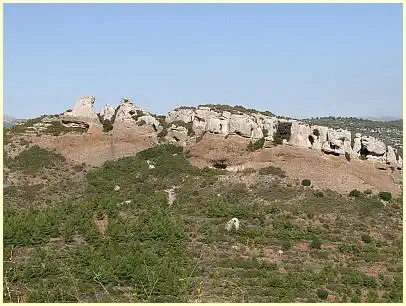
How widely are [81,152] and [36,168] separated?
4.36 meters

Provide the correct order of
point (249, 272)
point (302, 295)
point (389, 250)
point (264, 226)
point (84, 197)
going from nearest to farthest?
→ point (302, 295)
point (249, 272)
point (389, 250)
point (264, 226)
point (84, 197)

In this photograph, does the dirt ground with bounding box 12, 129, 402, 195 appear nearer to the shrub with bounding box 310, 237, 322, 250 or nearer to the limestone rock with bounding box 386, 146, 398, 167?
the limestone rock with bounding box 386, 146, 398, 167

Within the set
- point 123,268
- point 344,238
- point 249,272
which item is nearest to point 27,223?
point 123,268

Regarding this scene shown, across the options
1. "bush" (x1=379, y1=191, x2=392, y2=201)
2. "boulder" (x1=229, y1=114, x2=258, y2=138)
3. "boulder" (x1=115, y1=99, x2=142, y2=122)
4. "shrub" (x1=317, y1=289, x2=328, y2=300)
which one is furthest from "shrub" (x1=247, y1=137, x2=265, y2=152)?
"shrub" (x1=317, y1=289, x2=328, y2=300)

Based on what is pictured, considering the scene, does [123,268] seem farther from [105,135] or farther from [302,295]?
[105,135]

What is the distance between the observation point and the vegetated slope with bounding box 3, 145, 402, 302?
20.1 metres

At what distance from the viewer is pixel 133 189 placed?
33625 millimetres

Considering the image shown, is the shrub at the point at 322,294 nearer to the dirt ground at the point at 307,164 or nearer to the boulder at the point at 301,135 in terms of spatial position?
the dirt ground at the point at 307,164

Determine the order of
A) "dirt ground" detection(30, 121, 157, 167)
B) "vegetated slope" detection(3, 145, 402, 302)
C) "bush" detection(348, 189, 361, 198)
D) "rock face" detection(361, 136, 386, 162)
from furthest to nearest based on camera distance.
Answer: "dirt ground" detection(30, 121, 157, 167)
"rock face" detection(361, 136, 386, 162)
"bush" detection(348, 189, 361, 198)
"vegetated slope" detection(3, 145, 402, 302)

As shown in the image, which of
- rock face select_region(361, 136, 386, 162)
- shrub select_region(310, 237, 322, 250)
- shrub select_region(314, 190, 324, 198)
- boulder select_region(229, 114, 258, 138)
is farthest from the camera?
boulder select_region(229, 114, 258, 138)

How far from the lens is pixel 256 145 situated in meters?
37.0

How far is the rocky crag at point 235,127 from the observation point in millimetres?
36969

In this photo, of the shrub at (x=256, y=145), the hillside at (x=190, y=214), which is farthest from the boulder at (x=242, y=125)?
the shrub at (x=256, y=145)

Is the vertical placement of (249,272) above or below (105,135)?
below
